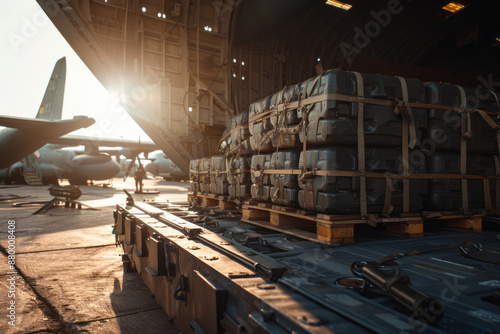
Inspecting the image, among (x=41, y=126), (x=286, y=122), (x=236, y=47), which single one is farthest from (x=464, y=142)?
(x=41, y=126)

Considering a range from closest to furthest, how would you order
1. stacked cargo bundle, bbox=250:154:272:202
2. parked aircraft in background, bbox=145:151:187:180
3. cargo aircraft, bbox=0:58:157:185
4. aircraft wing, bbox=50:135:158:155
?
stacked cargo bundle, bbox=250:154:272:202 < cargo aircraft, bbox=0:58:157:185 < aircraft wing, bbox=50:135:158:155 < parked aircraft in background, bbox=145:151:187:180

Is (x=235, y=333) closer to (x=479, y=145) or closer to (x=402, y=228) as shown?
(x=402, y=228)

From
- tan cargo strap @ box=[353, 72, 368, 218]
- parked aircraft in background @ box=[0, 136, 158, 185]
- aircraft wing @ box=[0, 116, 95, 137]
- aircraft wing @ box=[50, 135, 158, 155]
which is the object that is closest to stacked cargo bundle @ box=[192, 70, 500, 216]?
tan cargo strap @ box=[353, 72, 368, 218]

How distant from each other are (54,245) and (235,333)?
5.13 meters

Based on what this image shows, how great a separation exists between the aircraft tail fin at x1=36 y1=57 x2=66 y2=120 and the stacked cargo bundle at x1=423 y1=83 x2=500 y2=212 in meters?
24.5

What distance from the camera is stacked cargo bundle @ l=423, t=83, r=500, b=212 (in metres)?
2.74

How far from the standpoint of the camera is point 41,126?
59.3 feet

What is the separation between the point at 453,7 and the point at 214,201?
884 cm

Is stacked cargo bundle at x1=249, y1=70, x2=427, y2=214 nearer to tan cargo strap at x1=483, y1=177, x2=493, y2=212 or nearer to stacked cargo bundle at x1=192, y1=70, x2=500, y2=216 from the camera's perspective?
stacked cargo bundle at x1=192, y1=70, x2=500, y2=216

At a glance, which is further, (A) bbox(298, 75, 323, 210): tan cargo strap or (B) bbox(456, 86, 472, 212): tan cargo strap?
(B) bbox(456, 86, 472, 212): tan cargo strap

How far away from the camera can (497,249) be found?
2203 mm

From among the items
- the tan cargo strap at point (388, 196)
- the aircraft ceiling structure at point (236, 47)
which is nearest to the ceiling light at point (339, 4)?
the aircraft ceiling structure at point (236, 47)

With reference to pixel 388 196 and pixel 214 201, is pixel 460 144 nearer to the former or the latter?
pixel 388 196

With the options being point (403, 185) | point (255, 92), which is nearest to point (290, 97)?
point (403, 185)
